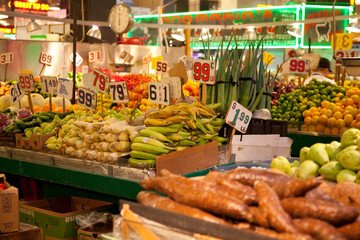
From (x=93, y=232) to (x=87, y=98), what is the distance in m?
1.46

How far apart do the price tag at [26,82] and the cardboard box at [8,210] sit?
2273 mm

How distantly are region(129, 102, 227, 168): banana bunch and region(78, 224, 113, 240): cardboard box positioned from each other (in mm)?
577

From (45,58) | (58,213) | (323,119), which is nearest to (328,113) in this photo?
(323,119)

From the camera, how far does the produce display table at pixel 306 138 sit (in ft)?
16.0

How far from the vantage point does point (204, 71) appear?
4195 millimetres

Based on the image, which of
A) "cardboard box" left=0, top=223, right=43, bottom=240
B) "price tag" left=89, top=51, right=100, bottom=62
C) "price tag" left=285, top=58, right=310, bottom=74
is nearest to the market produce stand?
"cardboard box" left=0, top=223, right=43, bottom=240

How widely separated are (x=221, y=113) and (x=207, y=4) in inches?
483

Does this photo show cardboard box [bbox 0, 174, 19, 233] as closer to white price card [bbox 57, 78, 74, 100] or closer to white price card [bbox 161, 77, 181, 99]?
white price card [bbox 161, 77, 181, 99]

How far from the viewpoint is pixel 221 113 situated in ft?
14.3

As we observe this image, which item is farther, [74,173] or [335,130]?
[335,130]

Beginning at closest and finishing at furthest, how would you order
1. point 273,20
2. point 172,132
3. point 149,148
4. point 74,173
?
point 149,148 < point 172,132 < point 74,173 < point 273,20

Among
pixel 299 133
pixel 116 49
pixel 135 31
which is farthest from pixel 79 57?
pixel 135 31

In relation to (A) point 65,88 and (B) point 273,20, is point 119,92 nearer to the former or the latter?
(A) point 65,88

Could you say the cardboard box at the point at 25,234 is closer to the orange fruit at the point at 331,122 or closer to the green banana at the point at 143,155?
the green banana at the point at 143,155
